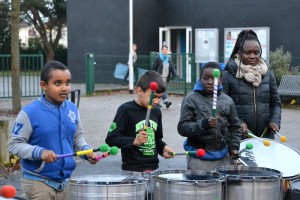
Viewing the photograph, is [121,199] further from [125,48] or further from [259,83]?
[125,48]

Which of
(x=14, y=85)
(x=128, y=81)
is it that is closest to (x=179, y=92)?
(x=128, y=81)

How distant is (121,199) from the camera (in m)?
3.57

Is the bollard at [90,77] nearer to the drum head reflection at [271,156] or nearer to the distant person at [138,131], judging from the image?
the drum head reflection at [271,156]

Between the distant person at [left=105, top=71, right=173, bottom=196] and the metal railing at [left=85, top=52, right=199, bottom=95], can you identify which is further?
the metal railing at [left=85, top=52, right=199, bottom=95]

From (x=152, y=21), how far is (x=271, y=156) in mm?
18520

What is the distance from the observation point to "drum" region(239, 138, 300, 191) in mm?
4914

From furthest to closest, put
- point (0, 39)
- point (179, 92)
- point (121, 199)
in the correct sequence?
point (0, 39) → point (179, 92) → point (121, 199)

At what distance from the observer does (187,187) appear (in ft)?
12.1

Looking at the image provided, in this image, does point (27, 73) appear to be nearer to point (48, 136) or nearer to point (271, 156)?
point (271, 156)

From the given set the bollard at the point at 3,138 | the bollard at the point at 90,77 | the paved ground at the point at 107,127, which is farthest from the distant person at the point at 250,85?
the bollard at the point at 90,77

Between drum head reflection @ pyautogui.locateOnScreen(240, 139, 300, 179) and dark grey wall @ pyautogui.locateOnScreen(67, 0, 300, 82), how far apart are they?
593 inches

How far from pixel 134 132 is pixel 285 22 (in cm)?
1626

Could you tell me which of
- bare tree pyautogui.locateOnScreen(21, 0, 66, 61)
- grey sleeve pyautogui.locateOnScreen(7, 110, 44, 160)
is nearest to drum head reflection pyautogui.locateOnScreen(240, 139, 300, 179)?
grey sleeve pyautogui.locateOnScreen(7, 110, 44, 160)

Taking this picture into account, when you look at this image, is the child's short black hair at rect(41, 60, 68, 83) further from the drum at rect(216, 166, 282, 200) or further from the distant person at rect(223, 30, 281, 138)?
the distant person at rect(223, 30, 281, 138)
